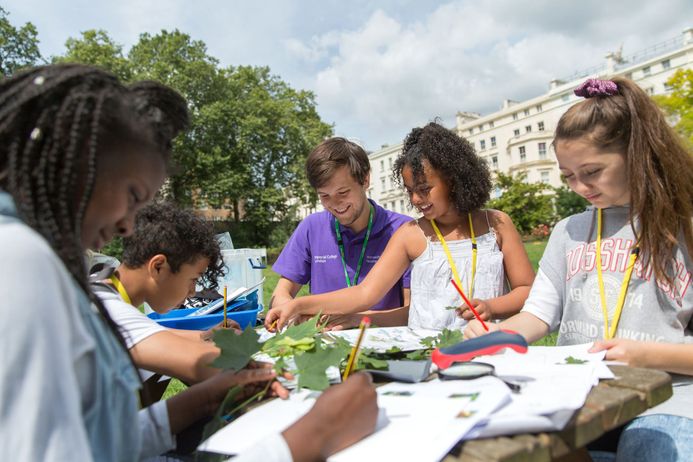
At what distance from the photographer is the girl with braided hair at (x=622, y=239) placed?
5.59 feet

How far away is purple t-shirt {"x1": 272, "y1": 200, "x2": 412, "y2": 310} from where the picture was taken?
311cm

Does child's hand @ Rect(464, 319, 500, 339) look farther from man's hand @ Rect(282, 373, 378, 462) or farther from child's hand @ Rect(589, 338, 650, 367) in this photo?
man's hand @ Rect(282, 373, 378, 462)

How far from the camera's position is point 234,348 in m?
1.36

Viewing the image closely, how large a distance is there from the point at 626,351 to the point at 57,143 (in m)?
1.53

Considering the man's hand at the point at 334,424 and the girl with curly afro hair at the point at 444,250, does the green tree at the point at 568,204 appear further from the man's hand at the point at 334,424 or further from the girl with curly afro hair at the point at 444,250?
the man's hand at the point at 334,424

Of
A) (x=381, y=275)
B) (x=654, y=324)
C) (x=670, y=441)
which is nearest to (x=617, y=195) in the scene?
(x=654, y=324)

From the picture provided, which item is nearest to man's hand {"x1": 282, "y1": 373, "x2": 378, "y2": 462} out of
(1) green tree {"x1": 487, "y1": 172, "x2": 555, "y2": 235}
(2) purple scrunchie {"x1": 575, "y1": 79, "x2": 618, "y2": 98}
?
(2) purple scrunchie {"x1": 575, "y1": 79, "x2": 618, "y2": 98}

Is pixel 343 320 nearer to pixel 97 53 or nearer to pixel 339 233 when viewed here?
pixel 339 233

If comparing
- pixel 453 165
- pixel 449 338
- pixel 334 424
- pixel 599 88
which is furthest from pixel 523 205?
pixel 334 424

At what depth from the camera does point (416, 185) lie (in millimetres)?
2525

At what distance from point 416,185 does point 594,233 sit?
2.87 ft

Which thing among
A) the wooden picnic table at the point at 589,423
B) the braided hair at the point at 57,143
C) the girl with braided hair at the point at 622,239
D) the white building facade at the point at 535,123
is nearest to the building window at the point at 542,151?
the white building facade at the point at 535,123

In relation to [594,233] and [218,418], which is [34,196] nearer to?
[218,418]

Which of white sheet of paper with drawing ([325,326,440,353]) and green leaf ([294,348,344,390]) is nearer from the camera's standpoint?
green leaf ([294,348,344,390])
